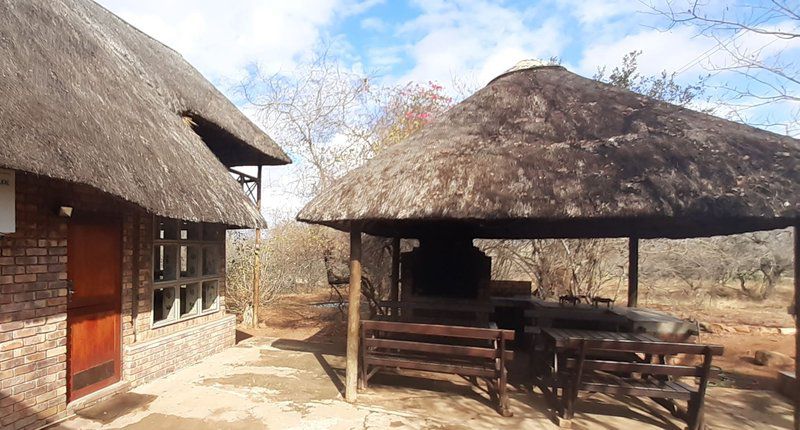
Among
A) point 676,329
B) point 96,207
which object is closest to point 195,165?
point 96,207

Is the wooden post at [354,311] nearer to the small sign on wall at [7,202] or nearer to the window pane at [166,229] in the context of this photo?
the window pane at [166,229]

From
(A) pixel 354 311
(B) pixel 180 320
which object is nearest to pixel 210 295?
(B) pixel 180 320

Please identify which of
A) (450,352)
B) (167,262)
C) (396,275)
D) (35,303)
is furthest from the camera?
(396,275)

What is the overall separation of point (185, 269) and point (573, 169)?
5.82 meters

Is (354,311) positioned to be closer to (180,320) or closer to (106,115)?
(180,320)

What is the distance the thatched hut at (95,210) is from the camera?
347 cm

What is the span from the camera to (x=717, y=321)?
1204cm

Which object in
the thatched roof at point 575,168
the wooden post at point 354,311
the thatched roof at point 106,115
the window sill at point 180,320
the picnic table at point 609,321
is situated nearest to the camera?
the thatched roof at point 106,115

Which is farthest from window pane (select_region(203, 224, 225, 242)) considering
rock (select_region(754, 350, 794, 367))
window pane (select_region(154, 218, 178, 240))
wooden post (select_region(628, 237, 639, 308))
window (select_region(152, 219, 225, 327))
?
rock (select_region(754, 350, 794, 367))

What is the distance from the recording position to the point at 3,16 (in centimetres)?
391

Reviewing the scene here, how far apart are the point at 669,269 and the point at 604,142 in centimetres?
1346

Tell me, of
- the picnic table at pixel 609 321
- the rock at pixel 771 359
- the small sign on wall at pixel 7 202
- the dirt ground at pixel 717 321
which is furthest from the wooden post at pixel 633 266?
the small sign on wall at pixel 7 202

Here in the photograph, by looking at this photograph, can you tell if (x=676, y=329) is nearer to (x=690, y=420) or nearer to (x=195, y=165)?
(x=690, y=420)

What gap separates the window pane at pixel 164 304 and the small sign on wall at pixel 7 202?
2.79 meters
